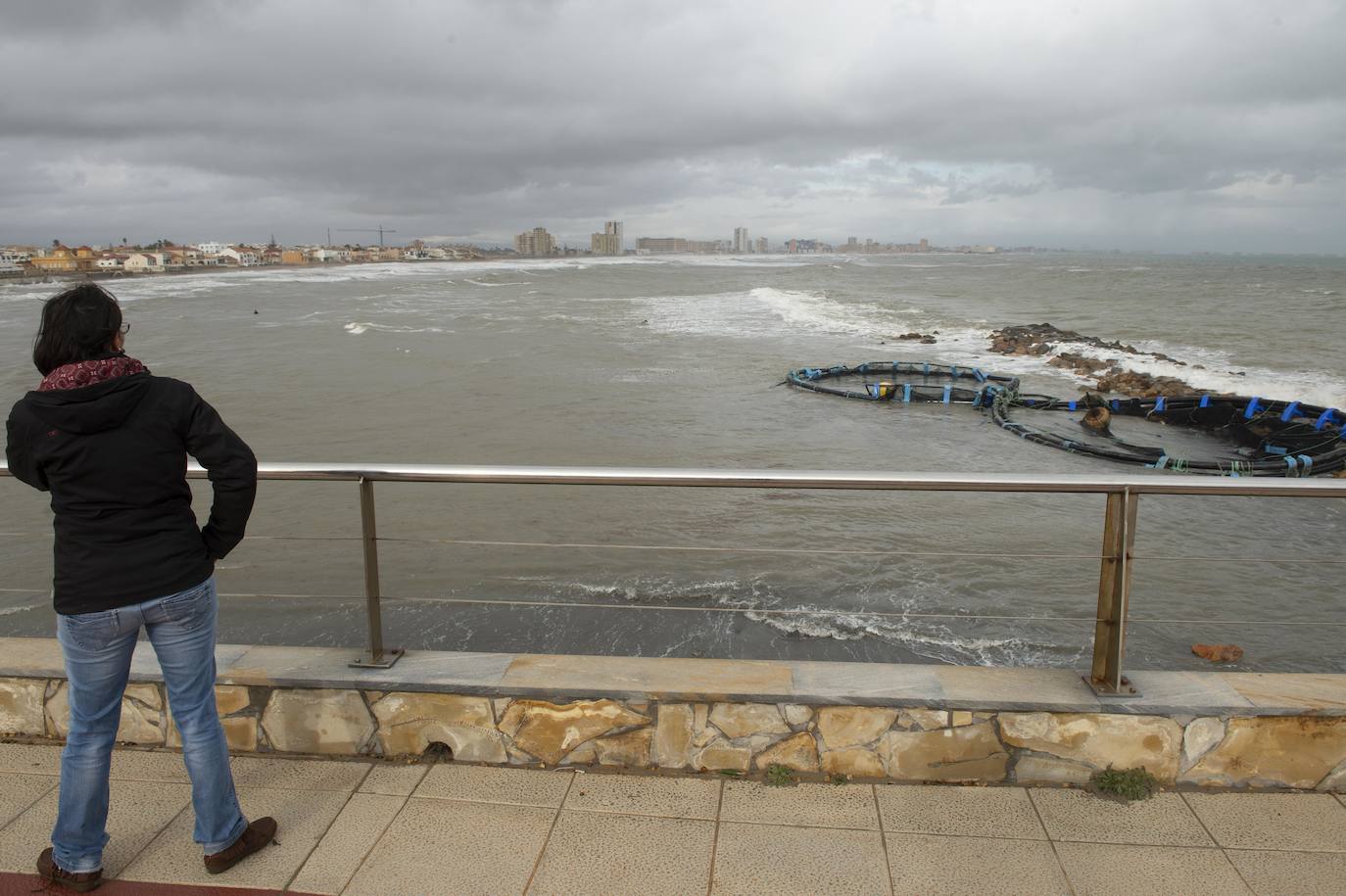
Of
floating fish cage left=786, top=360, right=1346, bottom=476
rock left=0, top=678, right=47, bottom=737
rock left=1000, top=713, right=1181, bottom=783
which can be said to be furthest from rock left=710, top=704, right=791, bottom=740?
floating fish cage left=786, top=360, right=1346, bottom=476

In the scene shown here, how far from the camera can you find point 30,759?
3098 millimetres

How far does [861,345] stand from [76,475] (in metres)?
32.9

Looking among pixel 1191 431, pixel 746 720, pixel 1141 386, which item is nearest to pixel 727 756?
pixel 746 720

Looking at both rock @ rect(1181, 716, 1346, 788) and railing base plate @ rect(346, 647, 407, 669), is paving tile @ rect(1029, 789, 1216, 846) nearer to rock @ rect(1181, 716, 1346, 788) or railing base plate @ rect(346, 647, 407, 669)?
rock @ rect(1181, 716, 1346, 788)

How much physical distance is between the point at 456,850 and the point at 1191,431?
20682mm

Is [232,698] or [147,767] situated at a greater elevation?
[232,698]

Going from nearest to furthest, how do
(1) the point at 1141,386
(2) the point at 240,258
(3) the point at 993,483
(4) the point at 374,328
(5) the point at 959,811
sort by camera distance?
(5) the point at 959,811, (3) the point at 993,483, (1) the point at 1141,386, (4) the point at 374,328, (2) the point at 240,258

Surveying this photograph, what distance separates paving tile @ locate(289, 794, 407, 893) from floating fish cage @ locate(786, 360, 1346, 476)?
613 inches

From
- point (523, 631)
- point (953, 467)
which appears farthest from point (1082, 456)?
point (523, 631)

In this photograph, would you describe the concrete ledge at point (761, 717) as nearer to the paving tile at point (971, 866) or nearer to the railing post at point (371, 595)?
the railing post at point (371, 595)

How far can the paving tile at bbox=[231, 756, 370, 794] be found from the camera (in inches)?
115

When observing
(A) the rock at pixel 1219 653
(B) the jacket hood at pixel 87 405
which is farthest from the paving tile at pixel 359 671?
(A) the rock at pixel 1219 653

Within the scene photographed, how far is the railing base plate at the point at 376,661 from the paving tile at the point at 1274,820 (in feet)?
9.02

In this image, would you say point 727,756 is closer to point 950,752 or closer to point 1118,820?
point 950,752
